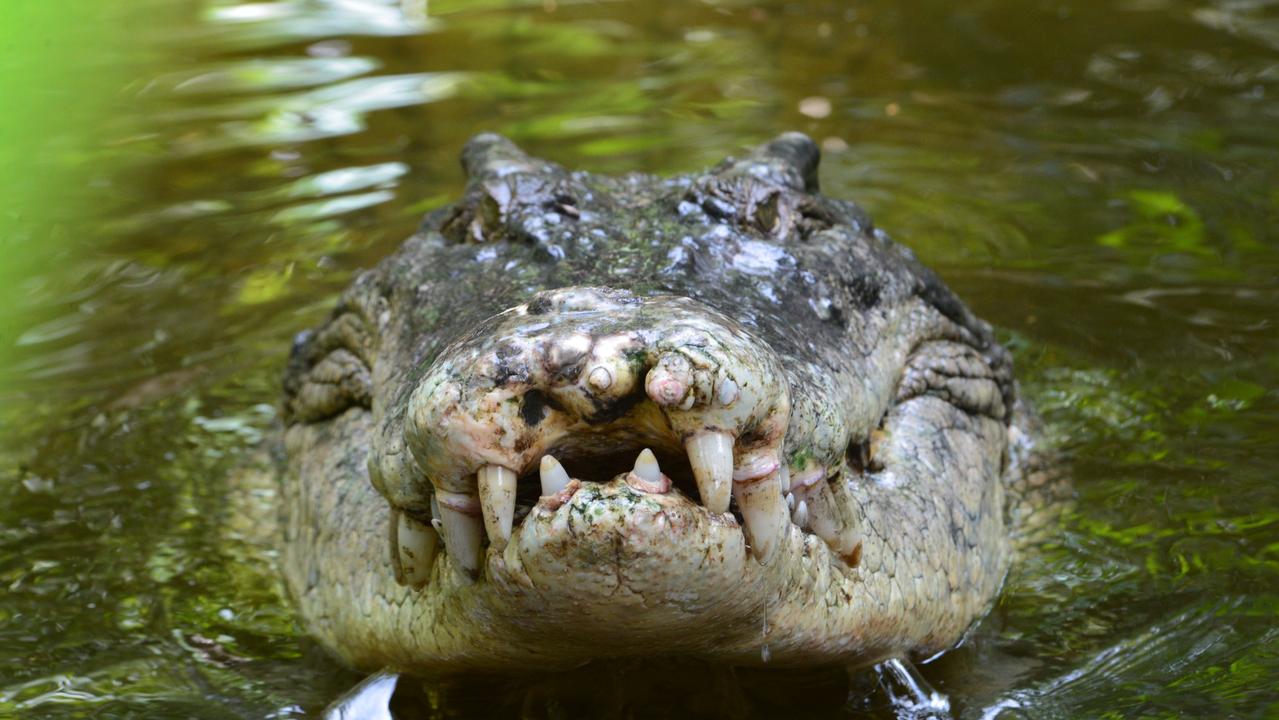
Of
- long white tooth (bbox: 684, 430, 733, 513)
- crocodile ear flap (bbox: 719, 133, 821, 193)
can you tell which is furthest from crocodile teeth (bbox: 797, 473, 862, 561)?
crocodile ear flap (bbox: 719, 133, 821, 193)

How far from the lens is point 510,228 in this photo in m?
3.16

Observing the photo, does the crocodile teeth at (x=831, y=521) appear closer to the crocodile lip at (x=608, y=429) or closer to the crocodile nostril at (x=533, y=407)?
the crocodile lip at (x=608, y=429)

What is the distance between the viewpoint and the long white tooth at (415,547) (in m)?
2.46

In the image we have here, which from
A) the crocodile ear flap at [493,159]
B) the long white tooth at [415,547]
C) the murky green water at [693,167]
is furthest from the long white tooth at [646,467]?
the crocodile ear flap at [493,159]

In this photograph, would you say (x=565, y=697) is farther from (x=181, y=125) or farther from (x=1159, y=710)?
(x=181, y=125)

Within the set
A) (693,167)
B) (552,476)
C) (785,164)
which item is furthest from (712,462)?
(693,167)

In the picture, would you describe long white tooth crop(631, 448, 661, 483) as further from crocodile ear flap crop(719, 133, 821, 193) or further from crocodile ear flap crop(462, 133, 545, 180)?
crocodile ear flap crop(462, 133, 545, 180)

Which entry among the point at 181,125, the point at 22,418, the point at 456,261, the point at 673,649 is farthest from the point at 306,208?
the point at 673,649

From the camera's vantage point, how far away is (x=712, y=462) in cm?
204

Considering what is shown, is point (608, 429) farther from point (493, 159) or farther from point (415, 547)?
point (493, 159)

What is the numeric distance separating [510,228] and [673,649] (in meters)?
1.14

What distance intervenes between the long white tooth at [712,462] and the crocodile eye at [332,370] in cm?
162

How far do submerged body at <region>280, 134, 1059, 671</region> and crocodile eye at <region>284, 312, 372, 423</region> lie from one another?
0.4 inches

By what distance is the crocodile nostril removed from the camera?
6.80 feet
